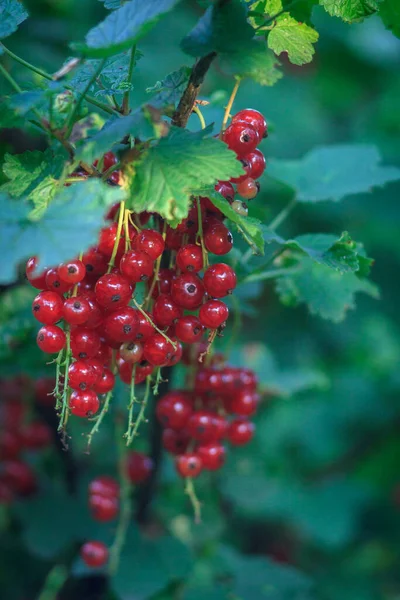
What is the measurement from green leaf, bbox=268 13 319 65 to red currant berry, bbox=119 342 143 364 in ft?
1.75

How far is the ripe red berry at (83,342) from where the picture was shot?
35.5 inches

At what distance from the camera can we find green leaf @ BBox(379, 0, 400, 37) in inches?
37.6

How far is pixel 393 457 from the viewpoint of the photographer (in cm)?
297

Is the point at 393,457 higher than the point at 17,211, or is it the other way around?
the point at 17,211

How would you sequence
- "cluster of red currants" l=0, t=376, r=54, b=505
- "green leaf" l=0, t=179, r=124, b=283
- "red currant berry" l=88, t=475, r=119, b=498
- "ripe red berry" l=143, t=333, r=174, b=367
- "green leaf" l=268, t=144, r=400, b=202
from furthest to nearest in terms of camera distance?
"cluster of red currants" l=0, t=376, r=54, b=505 < "green leaf" l=268, t=144, r=400, b=202 < "red currant berry" l=88, t=475, r=119, b=498 < "ripe red berry" l=143, t=333, r=174, b=367 < "green leaf" l=0, t=179, r=124, b=283

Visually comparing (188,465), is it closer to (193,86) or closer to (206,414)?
(206,414)

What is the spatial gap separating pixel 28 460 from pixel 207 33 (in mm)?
1585

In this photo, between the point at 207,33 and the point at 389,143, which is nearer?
the point at 207,33

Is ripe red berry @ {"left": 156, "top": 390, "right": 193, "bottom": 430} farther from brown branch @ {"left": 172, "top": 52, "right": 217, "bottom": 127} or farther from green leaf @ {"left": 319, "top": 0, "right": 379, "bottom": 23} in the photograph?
green leaf @ {"left": 319, "top": 0, "right": 379, "bottom": 23}

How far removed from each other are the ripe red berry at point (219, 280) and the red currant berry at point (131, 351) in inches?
5.5

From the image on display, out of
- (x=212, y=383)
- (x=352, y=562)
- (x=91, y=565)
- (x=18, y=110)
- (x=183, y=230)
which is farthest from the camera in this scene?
(x=352, y=562)

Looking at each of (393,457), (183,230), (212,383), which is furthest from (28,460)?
(393,457)

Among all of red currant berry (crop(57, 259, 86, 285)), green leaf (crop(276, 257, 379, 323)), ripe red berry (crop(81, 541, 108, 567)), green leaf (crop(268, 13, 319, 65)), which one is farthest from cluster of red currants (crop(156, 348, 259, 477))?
green leaf (crop(268, 13, 319, 65))

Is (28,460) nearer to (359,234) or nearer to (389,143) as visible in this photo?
(359,234)
